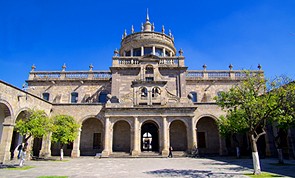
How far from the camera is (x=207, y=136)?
97.0 ft

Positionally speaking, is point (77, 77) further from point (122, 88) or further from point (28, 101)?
point (28, 101)

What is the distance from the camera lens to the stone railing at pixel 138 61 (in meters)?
31.1

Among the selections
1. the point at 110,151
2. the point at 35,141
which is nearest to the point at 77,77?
the point at 35,141

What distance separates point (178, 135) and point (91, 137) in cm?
1187

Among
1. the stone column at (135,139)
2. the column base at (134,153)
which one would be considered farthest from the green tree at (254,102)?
the column base at (134,153)

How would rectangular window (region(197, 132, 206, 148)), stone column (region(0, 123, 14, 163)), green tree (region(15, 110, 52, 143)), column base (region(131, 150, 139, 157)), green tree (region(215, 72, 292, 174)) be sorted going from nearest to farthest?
green tree (region(215, 72, 292, 174)), green tree (region(15, 110, 52, 143)), stone column (region(0, 123, 14, 163)), column base (region(131, 150, 139, 157)), rectangular window (region(197, 132, 206, 148))

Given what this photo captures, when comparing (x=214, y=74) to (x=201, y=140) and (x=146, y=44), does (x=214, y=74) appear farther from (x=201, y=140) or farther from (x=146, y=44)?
(x=146, y=44)

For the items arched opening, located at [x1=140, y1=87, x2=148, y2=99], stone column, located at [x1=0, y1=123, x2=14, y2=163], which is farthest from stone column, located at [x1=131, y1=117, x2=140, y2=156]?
stone column, located at [x1=0, y1=123, x2=14, y2=163]

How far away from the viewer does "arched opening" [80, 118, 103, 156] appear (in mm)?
29277

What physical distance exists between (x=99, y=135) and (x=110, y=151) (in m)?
4.79

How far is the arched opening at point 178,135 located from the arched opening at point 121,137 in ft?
18.6

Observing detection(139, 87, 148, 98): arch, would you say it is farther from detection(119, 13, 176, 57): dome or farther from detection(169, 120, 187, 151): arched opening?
detection(119, 13, 176, 57): dome

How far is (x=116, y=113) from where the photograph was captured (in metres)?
26.6

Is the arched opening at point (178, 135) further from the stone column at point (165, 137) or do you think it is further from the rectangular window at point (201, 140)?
the stone column at point (165, 137)
